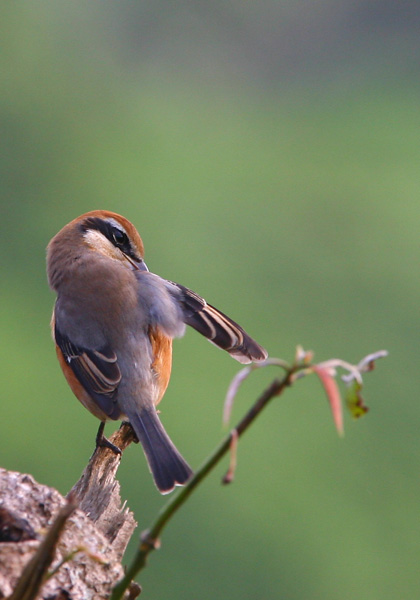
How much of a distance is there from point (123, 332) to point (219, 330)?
1.80 ft

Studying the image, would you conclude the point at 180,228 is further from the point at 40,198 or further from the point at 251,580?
the point at 251,580

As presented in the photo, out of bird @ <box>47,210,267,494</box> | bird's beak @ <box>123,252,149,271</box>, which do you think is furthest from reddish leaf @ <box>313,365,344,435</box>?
bird's beak @ <box>123,252,149,271</box>

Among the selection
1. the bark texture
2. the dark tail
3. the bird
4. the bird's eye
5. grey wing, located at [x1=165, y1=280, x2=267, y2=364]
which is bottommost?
the bark texture

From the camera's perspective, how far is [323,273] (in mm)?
11391

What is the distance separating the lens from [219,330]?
298 cm

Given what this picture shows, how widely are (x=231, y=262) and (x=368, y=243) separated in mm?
2429

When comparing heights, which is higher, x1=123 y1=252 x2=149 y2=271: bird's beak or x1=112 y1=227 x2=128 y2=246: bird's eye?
x1=112 y1=227 x2=128 y2=246: bird's eye

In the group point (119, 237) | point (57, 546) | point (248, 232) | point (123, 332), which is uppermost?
point (248, 232)

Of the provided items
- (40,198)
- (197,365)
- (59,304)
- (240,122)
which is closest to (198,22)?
(240,122)

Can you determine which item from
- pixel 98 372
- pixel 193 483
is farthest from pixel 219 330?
pixel 193 483

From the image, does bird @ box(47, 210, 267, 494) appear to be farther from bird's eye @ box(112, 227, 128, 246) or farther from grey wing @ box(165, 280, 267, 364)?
bird's eye @ box(112, 227, 128, 246)

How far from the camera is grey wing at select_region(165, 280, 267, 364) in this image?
2891 millimetres

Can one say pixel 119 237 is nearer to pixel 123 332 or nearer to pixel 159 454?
pixel 123 332

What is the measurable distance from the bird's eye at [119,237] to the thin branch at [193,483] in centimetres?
296
